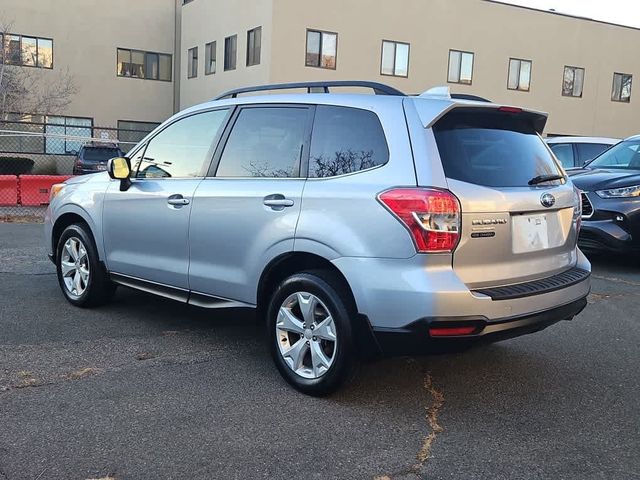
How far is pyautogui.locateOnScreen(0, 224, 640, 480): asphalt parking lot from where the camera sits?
3.11 m

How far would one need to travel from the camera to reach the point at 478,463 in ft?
10.4

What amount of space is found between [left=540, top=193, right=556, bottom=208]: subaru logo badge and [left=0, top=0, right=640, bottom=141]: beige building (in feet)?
71.1

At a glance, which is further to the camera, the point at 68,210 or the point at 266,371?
the point at 68,210

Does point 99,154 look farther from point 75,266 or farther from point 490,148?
point 490,148

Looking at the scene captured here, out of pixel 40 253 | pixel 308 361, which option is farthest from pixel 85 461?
pixel 40 253

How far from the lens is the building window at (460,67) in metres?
28.8

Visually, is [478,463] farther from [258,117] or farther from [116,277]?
[116,277]

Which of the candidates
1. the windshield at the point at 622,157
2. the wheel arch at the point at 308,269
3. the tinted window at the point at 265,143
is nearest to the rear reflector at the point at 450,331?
the wheel arch at the point at 308,269

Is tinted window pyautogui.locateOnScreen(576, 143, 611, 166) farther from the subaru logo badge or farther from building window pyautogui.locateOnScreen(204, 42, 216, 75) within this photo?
building window pyautogui.locateOnScreen(204, 42, 216, 75)

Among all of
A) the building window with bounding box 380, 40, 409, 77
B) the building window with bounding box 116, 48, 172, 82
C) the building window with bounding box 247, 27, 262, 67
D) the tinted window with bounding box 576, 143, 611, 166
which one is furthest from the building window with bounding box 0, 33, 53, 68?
the tinted window with bounding box 576, 143, 611, 166

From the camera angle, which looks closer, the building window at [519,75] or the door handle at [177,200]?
Result: the door handle at [177,200]

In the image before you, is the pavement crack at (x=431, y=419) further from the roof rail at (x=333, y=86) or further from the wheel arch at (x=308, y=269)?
the roof rail at (x=333, y=86)

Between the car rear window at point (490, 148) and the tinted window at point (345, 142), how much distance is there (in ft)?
1.18

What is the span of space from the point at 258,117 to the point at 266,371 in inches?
68.4
